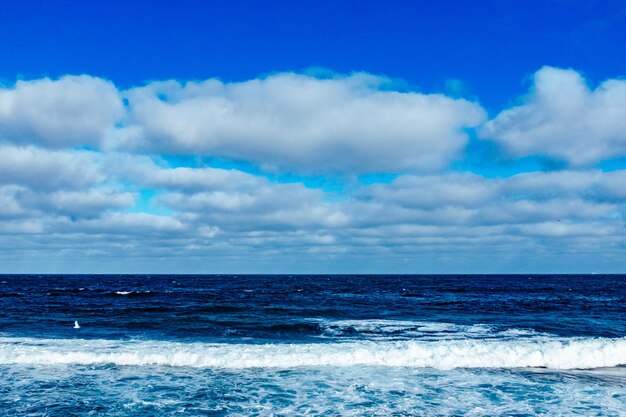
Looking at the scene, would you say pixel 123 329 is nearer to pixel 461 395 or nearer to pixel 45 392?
pixel 45 392

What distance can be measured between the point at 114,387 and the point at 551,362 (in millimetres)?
19255

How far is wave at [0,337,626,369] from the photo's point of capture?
2091cm

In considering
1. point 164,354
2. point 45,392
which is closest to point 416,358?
point 164,354

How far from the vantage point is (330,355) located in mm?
21797

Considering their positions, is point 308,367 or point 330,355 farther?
point 330,355

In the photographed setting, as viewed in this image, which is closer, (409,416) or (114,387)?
(409,416)

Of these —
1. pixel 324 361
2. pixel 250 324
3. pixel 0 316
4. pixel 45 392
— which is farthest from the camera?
pixel 0 316

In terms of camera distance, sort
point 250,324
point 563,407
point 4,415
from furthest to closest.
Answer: point 250,324 < point 563,407 < point 4,415

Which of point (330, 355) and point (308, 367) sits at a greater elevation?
point (330, 355)

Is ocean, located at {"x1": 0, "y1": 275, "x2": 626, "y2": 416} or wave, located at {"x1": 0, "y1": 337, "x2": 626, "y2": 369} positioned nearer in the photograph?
ocean, located at {"x1": 0, "y1": 275, "x2": 626, "y2": 416}

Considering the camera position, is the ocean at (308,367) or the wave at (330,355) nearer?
the ocean at (308,367)

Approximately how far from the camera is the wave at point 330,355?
2091cm

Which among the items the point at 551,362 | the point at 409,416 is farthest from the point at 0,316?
the point at 551,362

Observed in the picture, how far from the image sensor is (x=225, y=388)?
1683 centimetres
